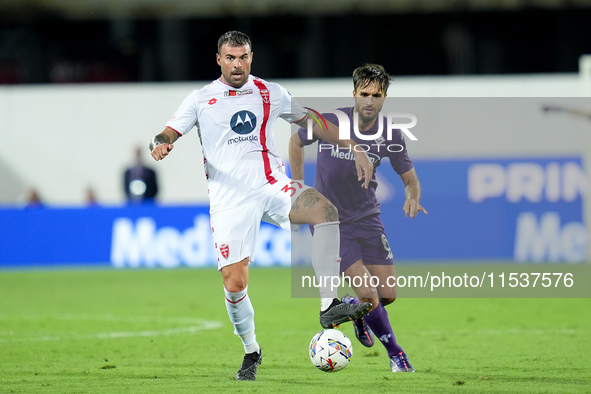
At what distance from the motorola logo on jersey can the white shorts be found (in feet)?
1.26

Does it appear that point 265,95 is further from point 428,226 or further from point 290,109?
point 428,226

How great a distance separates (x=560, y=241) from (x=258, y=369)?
32.2 ft

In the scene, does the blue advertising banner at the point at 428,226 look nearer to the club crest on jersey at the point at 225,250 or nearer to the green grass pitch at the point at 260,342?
the green grass pitch at the point at 260,342

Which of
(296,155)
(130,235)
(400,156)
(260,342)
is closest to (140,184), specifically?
(130,235)

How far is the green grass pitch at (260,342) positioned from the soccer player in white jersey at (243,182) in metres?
0.73

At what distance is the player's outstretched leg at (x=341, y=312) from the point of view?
6508mm

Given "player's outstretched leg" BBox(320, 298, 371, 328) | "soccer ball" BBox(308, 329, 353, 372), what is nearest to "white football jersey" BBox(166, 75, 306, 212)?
"player's outstretched leg" BBox(320, 298, 371, 328)

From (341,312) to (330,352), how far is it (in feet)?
1.33

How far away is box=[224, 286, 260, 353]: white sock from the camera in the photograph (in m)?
7.05

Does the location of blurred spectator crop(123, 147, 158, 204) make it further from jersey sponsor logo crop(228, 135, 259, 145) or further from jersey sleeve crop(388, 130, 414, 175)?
jersey sponsor logo crop(228, 135, 259, 145)

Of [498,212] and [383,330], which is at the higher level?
[383,330]

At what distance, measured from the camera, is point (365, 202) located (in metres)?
7.66

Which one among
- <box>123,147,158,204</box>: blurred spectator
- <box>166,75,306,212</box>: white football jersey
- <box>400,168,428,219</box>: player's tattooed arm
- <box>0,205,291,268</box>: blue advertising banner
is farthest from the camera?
<box>123,147,158,204</box>: blurred spectator

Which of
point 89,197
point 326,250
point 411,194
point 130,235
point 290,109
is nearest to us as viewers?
point 326,250
